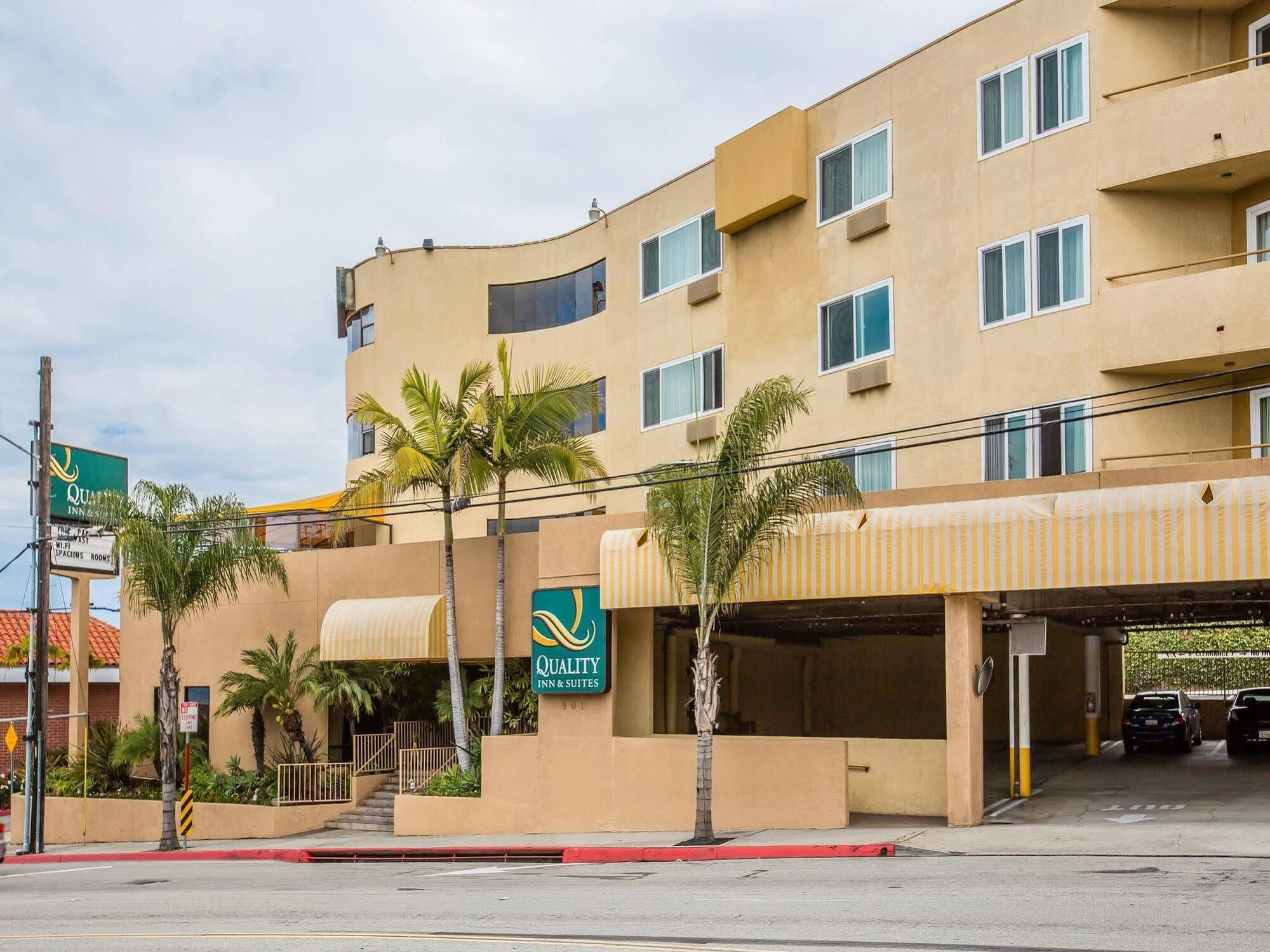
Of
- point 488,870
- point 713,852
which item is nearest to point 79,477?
point 488,870

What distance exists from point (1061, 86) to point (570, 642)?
42.4 feet

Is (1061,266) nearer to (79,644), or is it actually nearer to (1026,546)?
(1026,546)

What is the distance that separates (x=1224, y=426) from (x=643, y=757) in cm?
1121

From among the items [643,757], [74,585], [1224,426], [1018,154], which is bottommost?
[643,757]

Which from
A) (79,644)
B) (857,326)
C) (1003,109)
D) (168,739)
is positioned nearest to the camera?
(1003,109)

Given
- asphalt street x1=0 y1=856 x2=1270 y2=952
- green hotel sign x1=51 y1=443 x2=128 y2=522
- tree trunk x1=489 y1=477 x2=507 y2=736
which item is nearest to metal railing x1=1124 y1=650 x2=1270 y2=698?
tree trunk x1=489 y1=477 x2=507 y2=736

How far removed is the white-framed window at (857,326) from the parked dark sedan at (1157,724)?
11249mm

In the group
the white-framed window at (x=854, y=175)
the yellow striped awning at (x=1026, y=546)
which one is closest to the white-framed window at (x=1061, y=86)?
the white-framed window at (x=854, y=175)

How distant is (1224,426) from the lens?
857 inches

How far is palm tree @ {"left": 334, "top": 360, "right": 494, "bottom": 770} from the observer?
26078 mm

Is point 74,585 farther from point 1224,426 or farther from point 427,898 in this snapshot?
point 1224,426

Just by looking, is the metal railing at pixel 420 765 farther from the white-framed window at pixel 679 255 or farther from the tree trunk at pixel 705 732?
the white-framed window at pixel 679 255

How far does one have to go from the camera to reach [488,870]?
778 inches

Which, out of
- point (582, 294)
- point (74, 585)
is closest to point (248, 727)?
point (74, 585)
